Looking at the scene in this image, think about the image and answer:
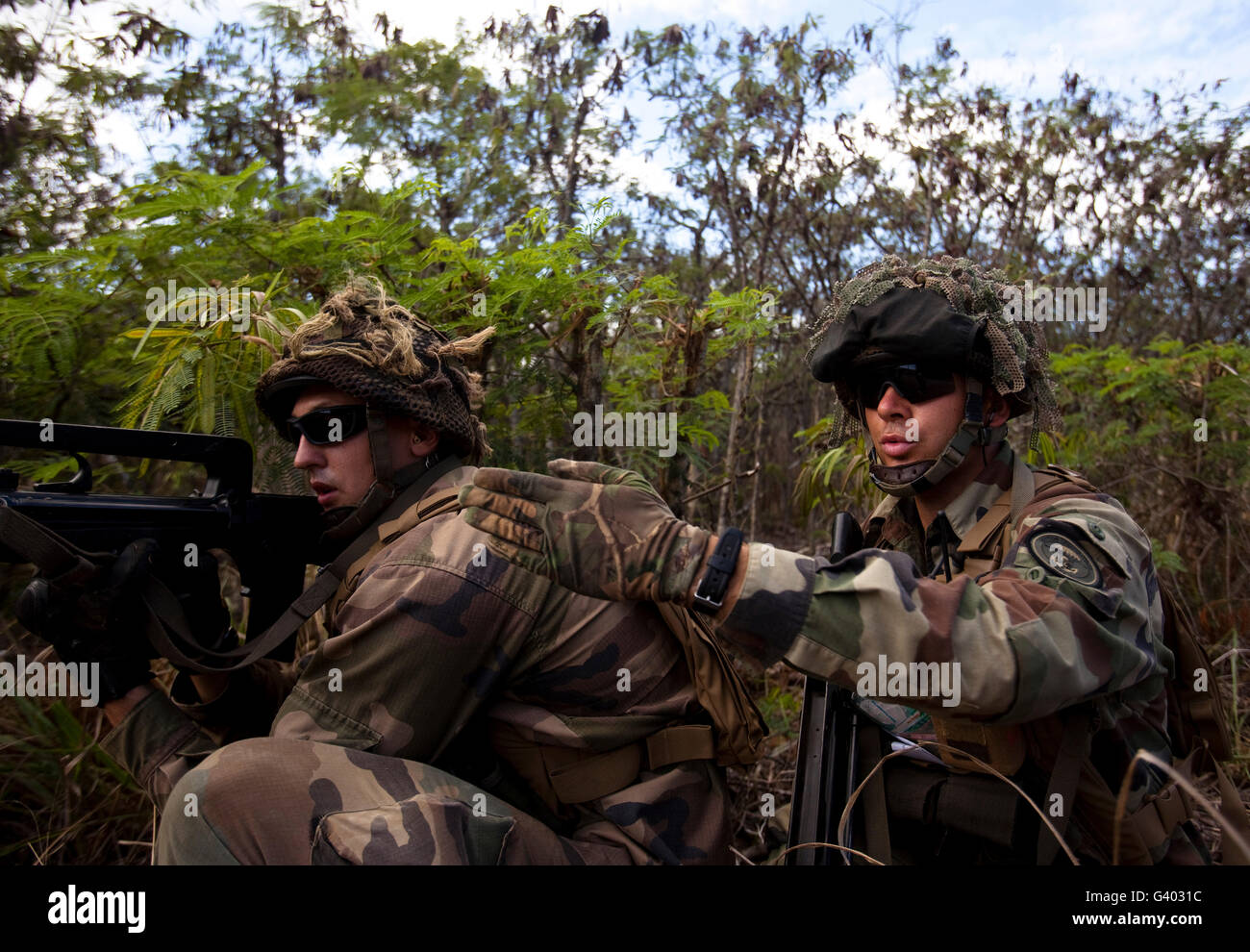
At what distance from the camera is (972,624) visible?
63.2 inches

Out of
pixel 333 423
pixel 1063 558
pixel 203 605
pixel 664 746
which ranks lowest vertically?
pixel 664 746

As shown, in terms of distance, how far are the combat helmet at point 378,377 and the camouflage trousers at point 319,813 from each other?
2.76ft

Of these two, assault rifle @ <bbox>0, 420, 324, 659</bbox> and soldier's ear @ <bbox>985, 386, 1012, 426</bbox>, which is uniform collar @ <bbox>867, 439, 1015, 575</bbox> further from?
assault rifle @ <bbox>0, 420, 324, 659</bbox>

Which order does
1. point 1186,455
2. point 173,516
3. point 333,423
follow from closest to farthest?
point 173,516 → point 333,423 → point 1186,455

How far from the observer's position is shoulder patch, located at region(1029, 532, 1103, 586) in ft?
5.79

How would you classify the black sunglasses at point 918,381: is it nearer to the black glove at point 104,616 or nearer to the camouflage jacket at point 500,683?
the camouflage jacket at point 500,683

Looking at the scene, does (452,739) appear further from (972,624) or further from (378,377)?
(972,624)

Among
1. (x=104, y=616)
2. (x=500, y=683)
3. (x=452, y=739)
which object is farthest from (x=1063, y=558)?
(x=104, y=616)

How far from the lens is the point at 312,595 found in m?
2.54

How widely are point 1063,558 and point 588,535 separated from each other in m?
1.04

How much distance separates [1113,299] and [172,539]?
1083cm

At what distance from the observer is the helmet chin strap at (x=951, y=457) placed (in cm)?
235

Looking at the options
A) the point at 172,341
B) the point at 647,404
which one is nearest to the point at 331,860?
the point at 172,341
